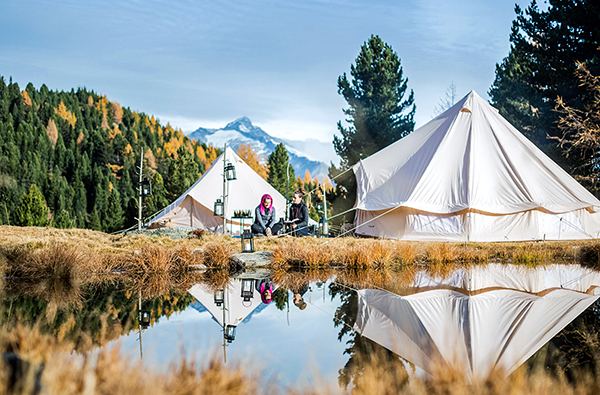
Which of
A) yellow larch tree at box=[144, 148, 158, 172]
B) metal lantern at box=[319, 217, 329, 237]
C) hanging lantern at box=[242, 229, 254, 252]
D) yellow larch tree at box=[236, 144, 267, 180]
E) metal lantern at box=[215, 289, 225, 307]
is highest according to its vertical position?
yellow larch tree at box=[144, 148, 158, 172]

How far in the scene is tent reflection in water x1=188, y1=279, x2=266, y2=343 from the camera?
3865 millimetres

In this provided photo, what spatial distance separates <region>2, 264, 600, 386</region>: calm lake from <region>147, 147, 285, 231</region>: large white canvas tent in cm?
1016

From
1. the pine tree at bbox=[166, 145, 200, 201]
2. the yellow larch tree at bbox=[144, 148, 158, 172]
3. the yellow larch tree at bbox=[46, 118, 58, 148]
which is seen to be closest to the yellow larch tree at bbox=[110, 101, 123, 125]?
the yellow larch tree at bbox=[46, 118, 58, 148]

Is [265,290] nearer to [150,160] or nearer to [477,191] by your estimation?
[477,191]

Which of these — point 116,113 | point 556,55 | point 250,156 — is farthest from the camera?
point 116,113

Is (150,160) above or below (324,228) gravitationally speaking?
above

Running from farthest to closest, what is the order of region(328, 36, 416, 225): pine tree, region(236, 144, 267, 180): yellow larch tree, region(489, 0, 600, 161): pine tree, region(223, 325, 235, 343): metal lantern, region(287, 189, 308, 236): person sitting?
region(236, 144, 267, 180): yellow larch tree, region(328, 36, 416, 225): pine tree, region(489, 0, 600, 161): pine tree, region(287, 189, 308, 236): person sitting, region(223, 325, 235, 343): metal lantern

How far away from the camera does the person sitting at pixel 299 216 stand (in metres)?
10.8

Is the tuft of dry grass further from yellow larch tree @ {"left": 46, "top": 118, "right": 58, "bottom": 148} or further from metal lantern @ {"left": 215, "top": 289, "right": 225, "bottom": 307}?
yellow larch tree @ {"left": 46, "top": 118, "right": 58, "bottom": 148}

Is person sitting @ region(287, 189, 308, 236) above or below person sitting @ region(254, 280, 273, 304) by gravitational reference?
above

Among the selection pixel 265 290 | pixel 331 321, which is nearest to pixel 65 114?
pixel 265 290

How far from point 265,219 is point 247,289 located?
5677mm

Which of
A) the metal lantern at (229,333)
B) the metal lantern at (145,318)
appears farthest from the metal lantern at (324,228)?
the metal lantern at (229,333)

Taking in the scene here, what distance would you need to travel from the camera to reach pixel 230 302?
4.67 metres
